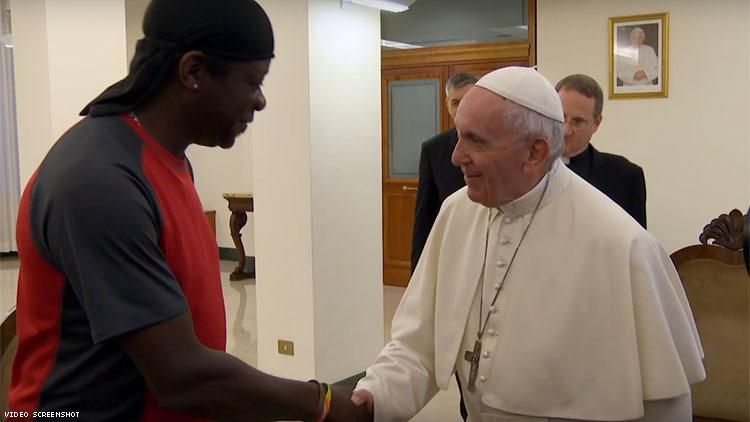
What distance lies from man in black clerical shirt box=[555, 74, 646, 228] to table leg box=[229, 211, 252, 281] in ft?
19.9

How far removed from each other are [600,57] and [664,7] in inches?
21.5

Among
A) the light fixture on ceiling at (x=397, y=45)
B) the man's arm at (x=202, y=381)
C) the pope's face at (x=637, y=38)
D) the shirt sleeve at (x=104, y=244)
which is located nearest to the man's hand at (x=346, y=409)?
the man's arm at (x=202, y=381)

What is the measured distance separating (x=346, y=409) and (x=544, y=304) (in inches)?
21.0

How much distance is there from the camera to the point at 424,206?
3.30 metres

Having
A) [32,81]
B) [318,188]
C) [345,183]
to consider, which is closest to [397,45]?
[345,183]

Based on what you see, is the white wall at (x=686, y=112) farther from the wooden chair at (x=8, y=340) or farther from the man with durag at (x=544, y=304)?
the wooden chair at (x=8, y=340)

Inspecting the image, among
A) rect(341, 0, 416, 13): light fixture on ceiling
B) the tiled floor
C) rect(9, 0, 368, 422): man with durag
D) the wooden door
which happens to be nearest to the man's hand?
rect(9, 0, 368, 422): man with durag

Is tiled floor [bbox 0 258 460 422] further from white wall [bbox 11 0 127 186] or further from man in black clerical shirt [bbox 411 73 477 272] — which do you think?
white wall [bbox 11 0 127 186]

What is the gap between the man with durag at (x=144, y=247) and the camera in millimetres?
1139

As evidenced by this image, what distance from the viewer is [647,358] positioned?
1.75m

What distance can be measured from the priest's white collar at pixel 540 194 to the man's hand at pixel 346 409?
1.98 feet

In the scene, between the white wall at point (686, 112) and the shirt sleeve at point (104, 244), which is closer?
the shirt sleeve at point (104, 244)

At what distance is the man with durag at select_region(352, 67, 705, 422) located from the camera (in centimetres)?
176

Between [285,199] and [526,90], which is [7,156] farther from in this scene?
[526,90]
